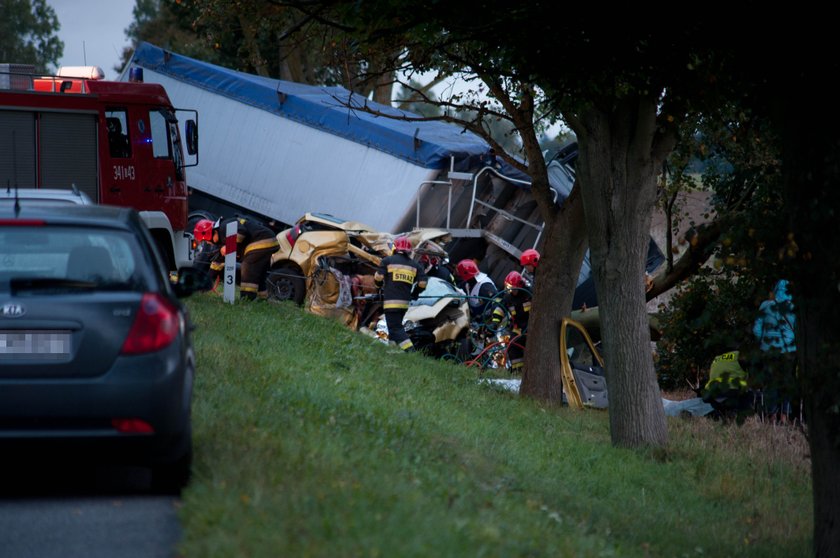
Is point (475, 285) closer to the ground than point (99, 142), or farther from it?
closer to the ground

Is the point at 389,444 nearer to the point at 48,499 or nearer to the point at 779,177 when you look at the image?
the point at 48,499

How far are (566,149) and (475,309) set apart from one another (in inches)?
141

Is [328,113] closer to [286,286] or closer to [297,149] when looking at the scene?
[297,149]

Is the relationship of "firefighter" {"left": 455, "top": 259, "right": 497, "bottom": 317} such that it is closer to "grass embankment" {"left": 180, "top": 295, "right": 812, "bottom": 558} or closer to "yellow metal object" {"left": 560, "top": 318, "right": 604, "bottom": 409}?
"grass embankment" {"left": 180, "top": 295, "right": 812, "bottom": 558}

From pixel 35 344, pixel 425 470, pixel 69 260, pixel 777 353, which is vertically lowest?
pixel 425 470

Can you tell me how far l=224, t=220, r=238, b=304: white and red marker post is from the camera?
16.0 meters

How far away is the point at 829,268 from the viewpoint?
7.18 m

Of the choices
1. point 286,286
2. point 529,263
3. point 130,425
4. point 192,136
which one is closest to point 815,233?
point 130,425

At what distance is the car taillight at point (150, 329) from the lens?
5.91 metres

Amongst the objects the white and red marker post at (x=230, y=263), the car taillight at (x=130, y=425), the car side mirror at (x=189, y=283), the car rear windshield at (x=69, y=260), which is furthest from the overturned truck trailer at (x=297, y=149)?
the car taillight at (x=130, y=425)

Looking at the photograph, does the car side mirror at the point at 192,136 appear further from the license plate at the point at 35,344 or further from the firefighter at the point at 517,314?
the license plate at the point at 35,344

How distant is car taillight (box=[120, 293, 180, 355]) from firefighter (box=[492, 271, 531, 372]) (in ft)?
38.5

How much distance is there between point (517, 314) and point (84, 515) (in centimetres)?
1229

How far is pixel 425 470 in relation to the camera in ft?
23.6
